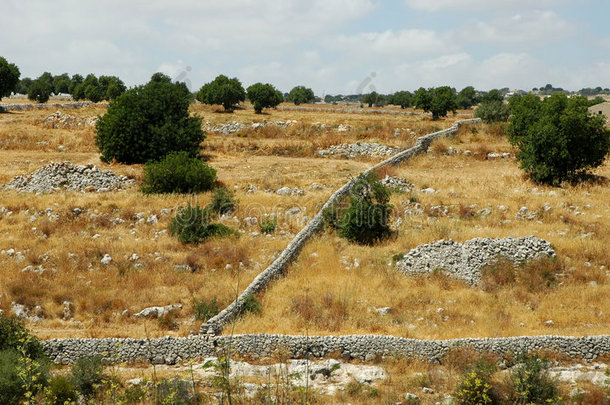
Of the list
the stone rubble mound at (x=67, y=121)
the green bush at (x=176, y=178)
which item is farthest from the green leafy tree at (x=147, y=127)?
the stone rubble mound at (x=67, y=121)

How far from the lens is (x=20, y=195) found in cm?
2377

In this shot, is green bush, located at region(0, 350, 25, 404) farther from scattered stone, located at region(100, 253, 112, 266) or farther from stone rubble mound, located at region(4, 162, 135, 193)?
stone rubble mound, located at region(4, 162, 135, 193)

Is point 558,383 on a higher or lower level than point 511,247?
lower

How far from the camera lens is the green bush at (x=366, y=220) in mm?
18609

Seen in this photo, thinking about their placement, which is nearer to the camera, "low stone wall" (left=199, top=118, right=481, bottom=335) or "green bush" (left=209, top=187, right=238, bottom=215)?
"low stone wall" (left=199, top=118, right=481, bottom=335)

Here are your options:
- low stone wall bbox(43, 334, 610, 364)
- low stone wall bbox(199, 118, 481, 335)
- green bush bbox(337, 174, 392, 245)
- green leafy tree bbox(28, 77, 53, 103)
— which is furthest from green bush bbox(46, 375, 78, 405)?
green leafy tree bbox(28, 77, 53, 103)

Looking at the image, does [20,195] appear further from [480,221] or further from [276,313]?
[480,221]

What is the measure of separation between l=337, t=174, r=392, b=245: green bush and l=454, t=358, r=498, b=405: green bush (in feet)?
28.2

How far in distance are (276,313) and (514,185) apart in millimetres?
15440

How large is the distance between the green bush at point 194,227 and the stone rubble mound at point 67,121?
24.2 metres

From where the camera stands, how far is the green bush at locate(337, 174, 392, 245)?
733 inches

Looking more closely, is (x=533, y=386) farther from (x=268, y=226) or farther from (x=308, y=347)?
(x=268, y=226)

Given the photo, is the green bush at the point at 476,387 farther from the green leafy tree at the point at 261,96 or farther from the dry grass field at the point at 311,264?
the green leafy tree at the point at 261,96

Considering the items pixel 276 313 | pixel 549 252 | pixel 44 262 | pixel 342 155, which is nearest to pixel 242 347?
pixel 276 313
